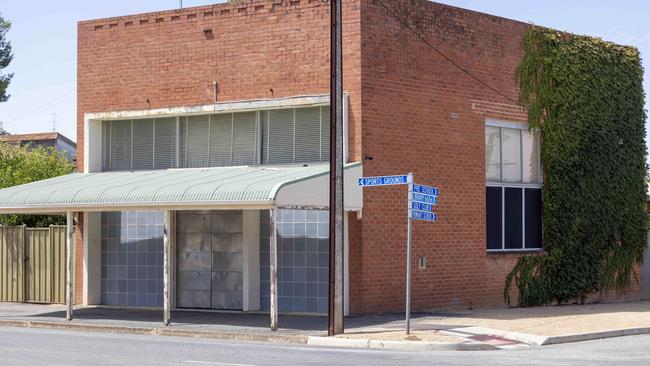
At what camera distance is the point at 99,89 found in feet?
86.6

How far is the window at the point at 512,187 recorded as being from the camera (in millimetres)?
25953

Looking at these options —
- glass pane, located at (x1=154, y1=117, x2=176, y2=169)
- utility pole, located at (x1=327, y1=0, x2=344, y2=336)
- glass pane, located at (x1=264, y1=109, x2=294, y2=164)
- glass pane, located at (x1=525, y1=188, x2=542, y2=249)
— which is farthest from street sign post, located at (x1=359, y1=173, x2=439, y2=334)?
glass pane, located at (x1=525, y1=188, x2=542, y2=249)

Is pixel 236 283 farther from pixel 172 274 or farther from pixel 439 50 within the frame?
pixel 439 50

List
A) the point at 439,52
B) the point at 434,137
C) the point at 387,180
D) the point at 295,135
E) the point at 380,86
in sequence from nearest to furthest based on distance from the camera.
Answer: the point at 387,180
the point at 380,86
the point at 295,135
the point at 434,137
the point at 439,52

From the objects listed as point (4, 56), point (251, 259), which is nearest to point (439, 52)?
point (251, 259)

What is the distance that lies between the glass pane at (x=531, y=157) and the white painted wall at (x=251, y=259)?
23.9ft

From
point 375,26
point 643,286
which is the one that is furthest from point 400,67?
point 643,286

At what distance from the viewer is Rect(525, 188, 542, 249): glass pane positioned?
88.3ft

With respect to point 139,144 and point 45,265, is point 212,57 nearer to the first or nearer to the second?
point 139,144

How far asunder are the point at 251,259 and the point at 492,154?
6.57 m

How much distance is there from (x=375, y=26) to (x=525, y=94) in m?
5.45

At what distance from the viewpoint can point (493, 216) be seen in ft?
85.2

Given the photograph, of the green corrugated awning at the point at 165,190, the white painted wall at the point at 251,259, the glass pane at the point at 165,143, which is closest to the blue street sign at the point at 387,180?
the green corrugated awning at the point at 165,190

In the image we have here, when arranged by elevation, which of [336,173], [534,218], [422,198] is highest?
[336,173]
